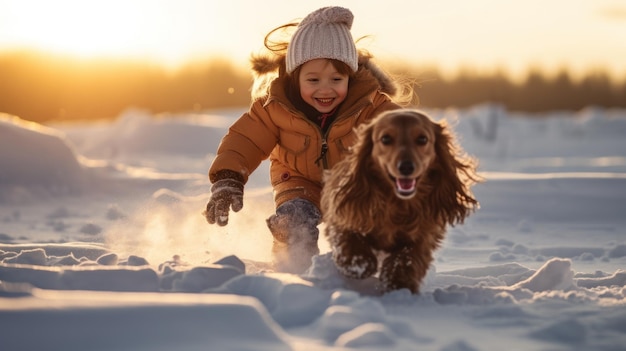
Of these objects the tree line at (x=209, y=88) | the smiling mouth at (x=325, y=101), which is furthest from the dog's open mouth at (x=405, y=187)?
the tree line at (x=209, y=88)

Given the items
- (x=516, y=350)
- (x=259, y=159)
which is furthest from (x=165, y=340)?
(x=259, y=159)

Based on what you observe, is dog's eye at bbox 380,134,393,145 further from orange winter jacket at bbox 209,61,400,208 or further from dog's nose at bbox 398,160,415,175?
orange winter jacket at bbox 209,61,400,208

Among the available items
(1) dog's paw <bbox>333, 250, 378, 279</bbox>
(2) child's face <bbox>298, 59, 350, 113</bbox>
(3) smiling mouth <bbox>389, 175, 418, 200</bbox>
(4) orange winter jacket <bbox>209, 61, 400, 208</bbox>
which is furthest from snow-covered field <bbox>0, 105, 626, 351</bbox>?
(2) child's face <bbox>298, 59, 350, 113</bbox>

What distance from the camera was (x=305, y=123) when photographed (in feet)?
15.5

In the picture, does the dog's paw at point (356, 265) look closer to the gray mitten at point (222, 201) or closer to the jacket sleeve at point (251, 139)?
the gray mitten at point (222, 201)

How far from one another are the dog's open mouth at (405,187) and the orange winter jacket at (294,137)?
1.25 metres

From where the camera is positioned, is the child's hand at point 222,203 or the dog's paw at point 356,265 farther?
the child's hand at point 222,203

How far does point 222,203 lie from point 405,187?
138 cm

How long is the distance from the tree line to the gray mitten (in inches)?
1007

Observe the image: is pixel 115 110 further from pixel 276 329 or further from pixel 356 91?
pixel 276 329

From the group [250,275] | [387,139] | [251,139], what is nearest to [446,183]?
[387,139]

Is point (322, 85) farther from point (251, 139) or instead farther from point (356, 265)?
point (356, 265)

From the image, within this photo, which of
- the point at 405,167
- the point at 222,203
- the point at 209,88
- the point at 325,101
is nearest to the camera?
the point at 405,167

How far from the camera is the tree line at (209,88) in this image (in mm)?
30406
